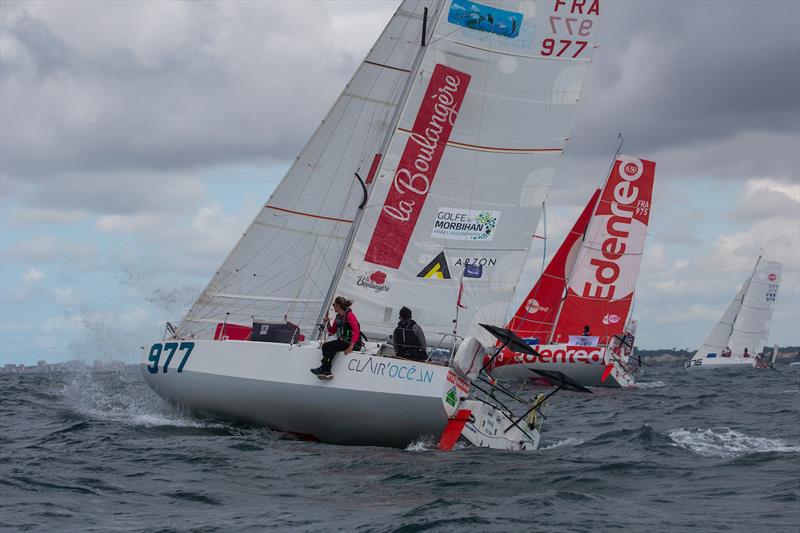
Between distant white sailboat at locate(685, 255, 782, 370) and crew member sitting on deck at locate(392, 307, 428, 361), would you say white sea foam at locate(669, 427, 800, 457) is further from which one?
distant white sailboat at locate(685, 255, 782, 370)

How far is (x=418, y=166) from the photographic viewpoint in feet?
51.9

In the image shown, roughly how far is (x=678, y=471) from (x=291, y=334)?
17.0 ft

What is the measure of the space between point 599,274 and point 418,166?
20.4 m

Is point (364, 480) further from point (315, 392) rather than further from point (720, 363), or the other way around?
point (720, 363)

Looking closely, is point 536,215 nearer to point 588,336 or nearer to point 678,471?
point 678,471

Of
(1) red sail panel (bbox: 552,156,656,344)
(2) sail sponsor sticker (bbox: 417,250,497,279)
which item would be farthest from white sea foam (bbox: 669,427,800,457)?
(1) red sail panel (bbox: 552,156,656,344)

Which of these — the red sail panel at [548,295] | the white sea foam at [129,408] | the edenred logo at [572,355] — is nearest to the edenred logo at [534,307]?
the red sail panel at [548,295]

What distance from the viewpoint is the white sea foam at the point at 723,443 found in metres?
14.1

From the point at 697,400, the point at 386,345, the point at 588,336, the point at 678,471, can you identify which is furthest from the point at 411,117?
the point at 588,336

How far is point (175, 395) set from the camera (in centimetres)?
1443

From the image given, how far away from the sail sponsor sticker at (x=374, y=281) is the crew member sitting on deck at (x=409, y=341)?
74.6 inches

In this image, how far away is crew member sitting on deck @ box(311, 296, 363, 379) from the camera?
1263cm

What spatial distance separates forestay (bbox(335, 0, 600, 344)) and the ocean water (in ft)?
8.84

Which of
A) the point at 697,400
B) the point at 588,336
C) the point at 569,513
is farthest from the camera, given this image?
the point at 588,336
